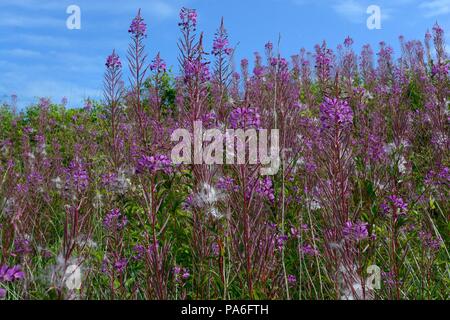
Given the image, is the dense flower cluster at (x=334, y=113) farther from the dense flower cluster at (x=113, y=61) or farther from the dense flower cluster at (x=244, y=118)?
the dense flower cluster at (x=113, y=61)

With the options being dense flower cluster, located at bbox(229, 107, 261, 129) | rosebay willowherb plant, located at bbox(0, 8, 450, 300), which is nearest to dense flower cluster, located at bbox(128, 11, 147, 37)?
rosebay willowherb plant, located at bbox(0, 8, 450, 300)

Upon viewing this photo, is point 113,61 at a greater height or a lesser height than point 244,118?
greater

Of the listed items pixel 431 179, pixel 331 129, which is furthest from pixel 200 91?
pixel 431 179

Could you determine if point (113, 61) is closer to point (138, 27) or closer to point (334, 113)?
point (138, 27)

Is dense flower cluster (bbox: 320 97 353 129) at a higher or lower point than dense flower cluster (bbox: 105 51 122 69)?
lower

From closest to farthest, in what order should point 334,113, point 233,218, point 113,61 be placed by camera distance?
point 334,113, point 233,218, point 113,61

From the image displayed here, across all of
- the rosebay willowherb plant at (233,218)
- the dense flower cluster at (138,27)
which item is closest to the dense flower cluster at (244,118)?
the rosebay willowherb plant at (233,218)

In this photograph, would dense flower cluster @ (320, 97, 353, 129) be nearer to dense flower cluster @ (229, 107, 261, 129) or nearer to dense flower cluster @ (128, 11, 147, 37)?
dense flower cluster @ (229, 107, 261, 129)

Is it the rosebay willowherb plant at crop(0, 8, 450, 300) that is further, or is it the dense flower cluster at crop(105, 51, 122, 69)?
the dense flower cluster at crop(105, 51, 122, 69)

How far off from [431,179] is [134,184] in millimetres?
3004

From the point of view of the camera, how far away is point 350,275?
229cm

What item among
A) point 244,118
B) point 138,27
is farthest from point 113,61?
point 244,118

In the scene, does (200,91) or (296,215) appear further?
(296,215)
